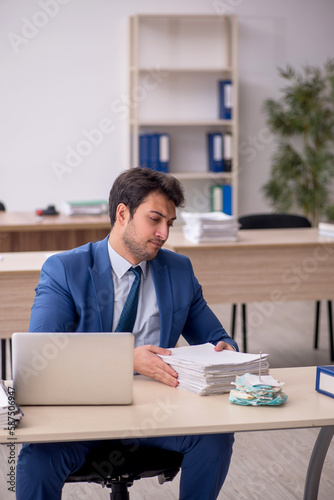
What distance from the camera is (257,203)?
7.23 m

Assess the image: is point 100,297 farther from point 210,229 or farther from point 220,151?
point 220,151

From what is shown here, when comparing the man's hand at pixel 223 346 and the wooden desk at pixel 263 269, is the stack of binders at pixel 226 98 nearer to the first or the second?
the wooden desk at pixel 263 269

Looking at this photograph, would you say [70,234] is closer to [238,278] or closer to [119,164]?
[238,278]

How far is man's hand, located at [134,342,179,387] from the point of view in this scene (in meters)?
1.83

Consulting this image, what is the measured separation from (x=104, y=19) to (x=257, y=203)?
236 cm

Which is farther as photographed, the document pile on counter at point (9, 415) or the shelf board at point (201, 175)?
the shelf board at point (201, 175)

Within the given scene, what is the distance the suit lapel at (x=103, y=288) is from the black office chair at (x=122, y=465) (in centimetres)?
35

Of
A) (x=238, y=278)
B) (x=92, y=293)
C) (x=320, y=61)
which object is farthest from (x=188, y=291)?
(x=320, y=61)

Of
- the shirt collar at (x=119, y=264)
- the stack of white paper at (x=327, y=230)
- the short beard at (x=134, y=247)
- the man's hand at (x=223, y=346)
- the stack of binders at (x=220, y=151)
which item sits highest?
the stack of binders at (x=220, y=151)

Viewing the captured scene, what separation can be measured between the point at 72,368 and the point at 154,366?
12.0 inches

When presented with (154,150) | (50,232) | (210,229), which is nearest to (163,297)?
(210,229)

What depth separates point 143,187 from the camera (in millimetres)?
2123

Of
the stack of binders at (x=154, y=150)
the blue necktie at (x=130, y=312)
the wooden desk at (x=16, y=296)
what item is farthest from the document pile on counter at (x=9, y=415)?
the stack of binders at (x=154, y=150)

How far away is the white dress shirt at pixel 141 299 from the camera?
83.4 inches
